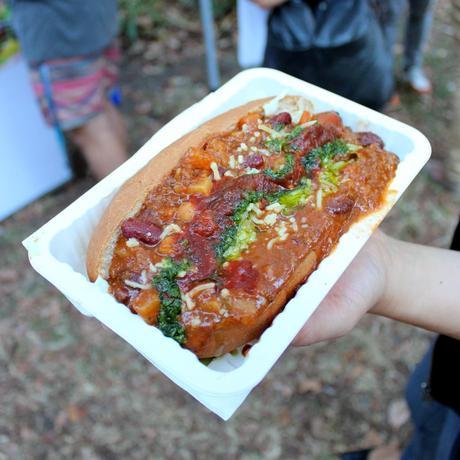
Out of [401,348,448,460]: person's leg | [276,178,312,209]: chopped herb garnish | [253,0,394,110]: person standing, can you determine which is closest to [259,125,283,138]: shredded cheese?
[276,178,312,209]: chopped herb garnish

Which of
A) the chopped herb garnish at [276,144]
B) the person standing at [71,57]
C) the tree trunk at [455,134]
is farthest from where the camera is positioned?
the tree trunk at [455,134]

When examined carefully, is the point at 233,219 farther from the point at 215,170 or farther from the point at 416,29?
the point at 416,29

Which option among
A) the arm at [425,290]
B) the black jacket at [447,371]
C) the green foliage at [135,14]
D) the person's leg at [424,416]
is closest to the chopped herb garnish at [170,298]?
the arm at [425,290]

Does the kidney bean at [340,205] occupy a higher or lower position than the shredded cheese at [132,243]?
lower

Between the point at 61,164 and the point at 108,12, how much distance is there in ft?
4.73

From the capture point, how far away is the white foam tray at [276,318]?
1.27 metres

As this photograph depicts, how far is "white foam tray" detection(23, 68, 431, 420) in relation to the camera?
127 centimetres

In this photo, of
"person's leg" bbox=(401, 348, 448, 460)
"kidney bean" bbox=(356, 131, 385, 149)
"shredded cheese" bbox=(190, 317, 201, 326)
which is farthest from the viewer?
"person's leg" bbox=(401, 348, 448, 460)

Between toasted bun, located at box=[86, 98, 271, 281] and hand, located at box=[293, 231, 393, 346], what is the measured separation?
2.29ft

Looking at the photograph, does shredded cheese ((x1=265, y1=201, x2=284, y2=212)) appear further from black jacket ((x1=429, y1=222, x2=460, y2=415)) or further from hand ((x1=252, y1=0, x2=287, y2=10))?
hand ((x1=252, y1=0, x2=287, y2=10))

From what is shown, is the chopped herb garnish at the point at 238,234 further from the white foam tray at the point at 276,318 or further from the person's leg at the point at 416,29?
the person's leg at the point at 416,29

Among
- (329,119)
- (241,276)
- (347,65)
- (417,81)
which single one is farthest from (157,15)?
(241,276)

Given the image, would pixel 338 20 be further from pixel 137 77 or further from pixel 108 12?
pixel 137 77

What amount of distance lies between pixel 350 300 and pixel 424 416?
0.99 meters
